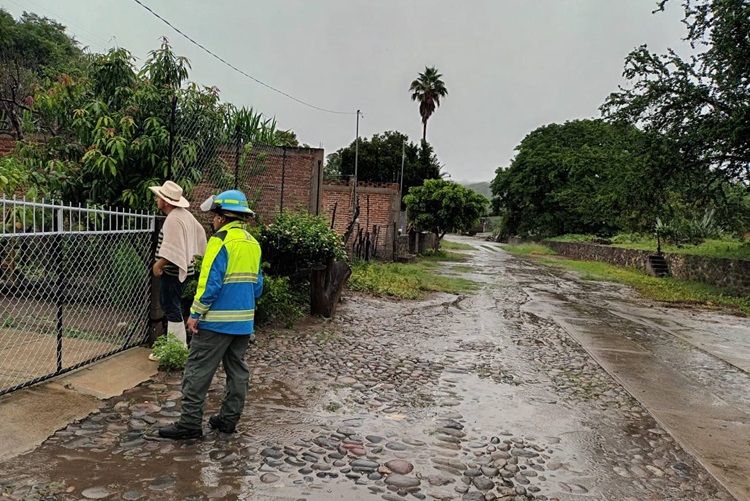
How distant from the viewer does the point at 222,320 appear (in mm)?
3926

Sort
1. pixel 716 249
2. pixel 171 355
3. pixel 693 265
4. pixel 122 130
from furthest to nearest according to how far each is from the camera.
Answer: pixel 716 249
pixel 693 265
pixel 122 130
pixel 171 355

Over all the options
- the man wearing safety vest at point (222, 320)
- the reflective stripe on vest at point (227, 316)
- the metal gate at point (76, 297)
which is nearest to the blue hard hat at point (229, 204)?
the man wearing safety vest at point (222, 320)

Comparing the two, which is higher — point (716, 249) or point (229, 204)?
point (229, 204)

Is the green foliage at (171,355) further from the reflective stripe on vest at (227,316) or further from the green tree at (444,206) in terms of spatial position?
the green tree at (444,206)

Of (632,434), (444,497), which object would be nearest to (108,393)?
(444,497)

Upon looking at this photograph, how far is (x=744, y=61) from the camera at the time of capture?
14.8 m

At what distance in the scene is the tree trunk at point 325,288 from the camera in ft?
28.2

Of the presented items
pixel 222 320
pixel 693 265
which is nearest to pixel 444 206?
pixel 693 265

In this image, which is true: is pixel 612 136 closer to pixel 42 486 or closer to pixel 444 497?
pixel 444 497

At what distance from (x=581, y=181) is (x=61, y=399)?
129 feet

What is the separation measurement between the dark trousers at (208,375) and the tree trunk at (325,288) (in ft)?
14.7

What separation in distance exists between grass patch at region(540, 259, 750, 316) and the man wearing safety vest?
526 inches

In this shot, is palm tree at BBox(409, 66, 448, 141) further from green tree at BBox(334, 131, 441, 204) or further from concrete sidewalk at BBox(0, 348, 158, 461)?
concrete sidewalk at BBox(0, 348, 158, 461)

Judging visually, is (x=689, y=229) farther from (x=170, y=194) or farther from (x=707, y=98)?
(x=170, y=194)
